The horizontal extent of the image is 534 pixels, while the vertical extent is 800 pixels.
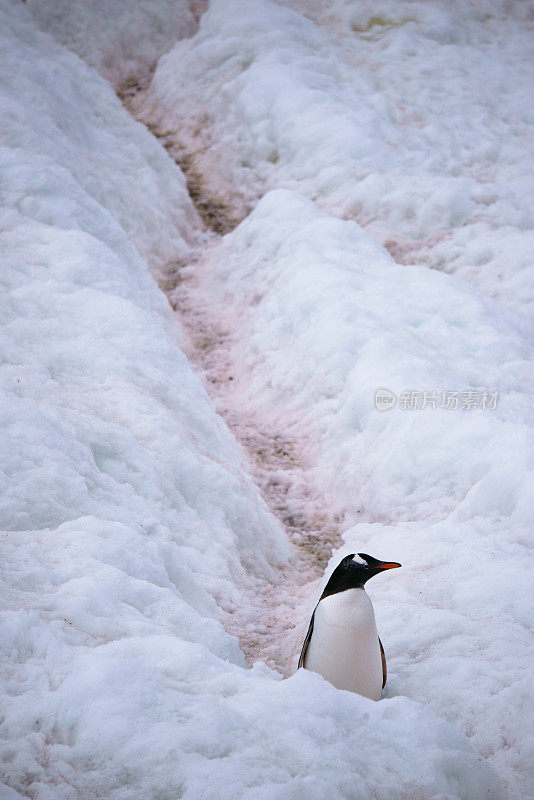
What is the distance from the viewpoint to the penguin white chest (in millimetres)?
3891

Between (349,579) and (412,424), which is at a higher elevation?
(349,579)

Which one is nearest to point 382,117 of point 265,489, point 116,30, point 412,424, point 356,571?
point 116,30

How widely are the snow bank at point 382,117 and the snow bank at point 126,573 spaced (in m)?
4.57

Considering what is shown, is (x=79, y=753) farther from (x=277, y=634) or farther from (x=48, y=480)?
(x=277, y=634)

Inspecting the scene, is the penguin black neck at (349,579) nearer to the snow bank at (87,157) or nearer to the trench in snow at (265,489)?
the trench in snow at (265,489)

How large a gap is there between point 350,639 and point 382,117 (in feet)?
36.0

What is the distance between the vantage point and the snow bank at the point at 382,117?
10.8m

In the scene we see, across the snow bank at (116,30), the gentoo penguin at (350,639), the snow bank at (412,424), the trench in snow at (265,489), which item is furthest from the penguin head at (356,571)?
the snow bank at (116,30)

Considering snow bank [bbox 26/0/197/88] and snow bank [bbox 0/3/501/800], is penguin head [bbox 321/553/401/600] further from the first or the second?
snow bank [bbox 26/0/197/88]

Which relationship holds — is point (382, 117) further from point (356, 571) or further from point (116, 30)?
point (356, 571)

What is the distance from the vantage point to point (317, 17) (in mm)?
15789

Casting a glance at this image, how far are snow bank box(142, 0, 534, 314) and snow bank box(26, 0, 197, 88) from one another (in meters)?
0.65

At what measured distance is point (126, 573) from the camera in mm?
3832

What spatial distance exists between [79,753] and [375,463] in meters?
4.69
